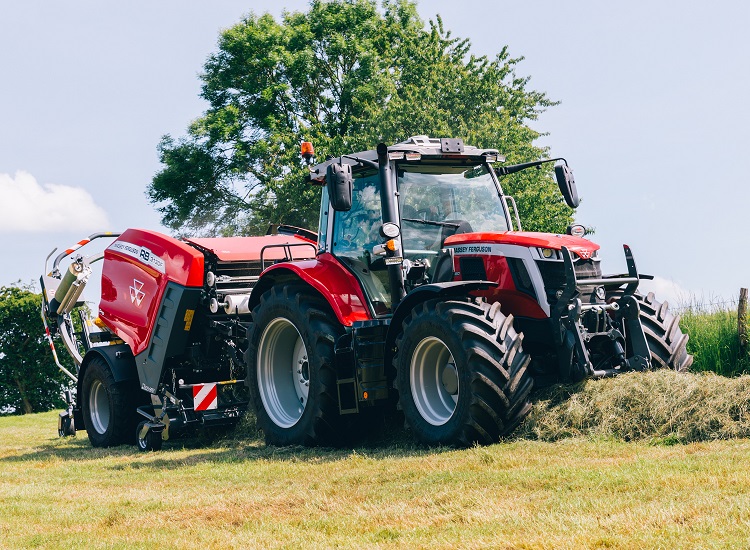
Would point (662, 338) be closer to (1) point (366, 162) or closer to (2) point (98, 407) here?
(1) point (366, 162)

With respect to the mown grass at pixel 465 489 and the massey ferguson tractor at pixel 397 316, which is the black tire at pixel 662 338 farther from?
the mown grass at pixel 465 489

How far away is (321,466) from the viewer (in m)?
8.34

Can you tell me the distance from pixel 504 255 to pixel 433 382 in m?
1.34

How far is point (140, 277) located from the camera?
12.4m

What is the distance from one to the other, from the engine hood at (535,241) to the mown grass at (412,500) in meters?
1.29

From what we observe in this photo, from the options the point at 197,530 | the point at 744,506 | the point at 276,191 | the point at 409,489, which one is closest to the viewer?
the point at 744,506

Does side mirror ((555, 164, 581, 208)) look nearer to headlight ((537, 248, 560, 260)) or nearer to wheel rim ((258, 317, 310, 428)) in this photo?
headlight ((537, 248, 560, 260))

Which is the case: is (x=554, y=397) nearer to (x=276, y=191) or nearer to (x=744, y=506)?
(x=744, y=506)

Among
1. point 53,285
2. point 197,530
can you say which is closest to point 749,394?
point 197,530

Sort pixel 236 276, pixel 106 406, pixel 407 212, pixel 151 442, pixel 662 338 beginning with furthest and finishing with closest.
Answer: pixel 106 406 < pixel 236 276 < pixel 151 442 < pixel 407 212 < pixel 662 338

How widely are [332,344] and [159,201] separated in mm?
28747

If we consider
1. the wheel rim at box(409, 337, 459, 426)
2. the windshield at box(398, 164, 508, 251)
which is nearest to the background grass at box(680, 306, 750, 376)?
the windshield at box(398, 164, 508, 251)

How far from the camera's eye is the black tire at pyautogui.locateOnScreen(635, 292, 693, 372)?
9.07 metres

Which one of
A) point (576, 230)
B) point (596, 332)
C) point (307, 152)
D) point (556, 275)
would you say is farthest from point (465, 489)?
point (307, 152)
